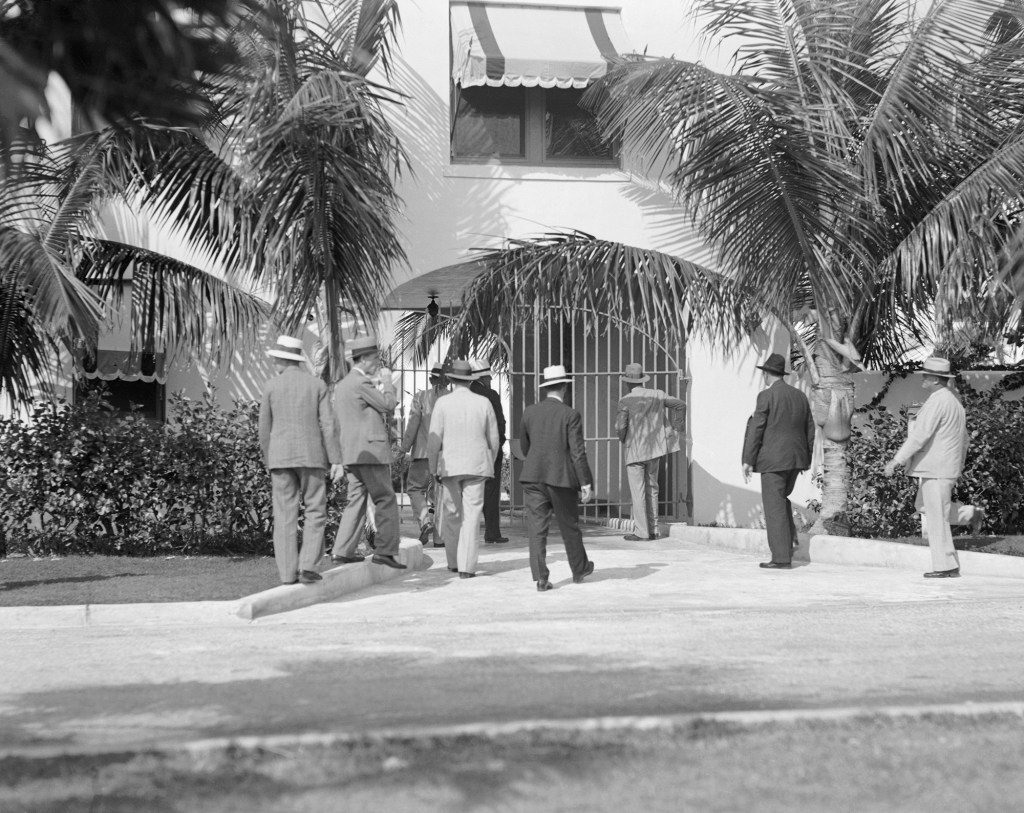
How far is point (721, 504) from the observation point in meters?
16.8

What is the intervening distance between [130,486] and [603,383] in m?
8.91

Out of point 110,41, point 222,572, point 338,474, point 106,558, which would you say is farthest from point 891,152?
point 110,41

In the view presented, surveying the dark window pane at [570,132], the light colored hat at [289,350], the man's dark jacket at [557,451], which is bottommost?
the man's dark jacket at [557,451]

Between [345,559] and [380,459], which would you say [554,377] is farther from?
[345,559]

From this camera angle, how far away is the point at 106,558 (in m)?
12.8

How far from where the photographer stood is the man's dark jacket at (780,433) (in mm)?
12578

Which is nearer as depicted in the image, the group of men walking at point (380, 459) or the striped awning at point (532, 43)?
the group of men walking at point (380, 459)

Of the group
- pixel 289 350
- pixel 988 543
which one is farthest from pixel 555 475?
pixel 988 543

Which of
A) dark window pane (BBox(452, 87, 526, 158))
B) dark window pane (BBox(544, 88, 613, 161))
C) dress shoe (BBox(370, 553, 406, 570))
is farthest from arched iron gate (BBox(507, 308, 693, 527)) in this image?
dress shoe (BBox(370, 553, 406, 570))

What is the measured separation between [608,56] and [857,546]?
6.00 metres

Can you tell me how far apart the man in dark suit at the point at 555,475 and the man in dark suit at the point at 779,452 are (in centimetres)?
201

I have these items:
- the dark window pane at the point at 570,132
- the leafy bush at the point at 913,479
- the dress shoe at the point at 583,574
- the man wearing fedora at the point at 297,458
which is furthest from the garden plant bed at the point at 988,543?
the man wearing fedora at the point at 297,458

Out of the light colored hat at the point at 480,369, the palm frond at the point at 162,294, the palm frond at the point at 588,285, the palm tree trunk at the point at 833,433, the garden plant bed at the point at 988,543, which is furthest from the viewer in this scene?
the palm frond at the point at 588,285

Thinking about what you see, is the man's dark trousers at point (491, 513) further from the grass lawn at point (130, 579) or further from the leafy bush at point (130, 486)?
the grass lawn at point (130, 579)
